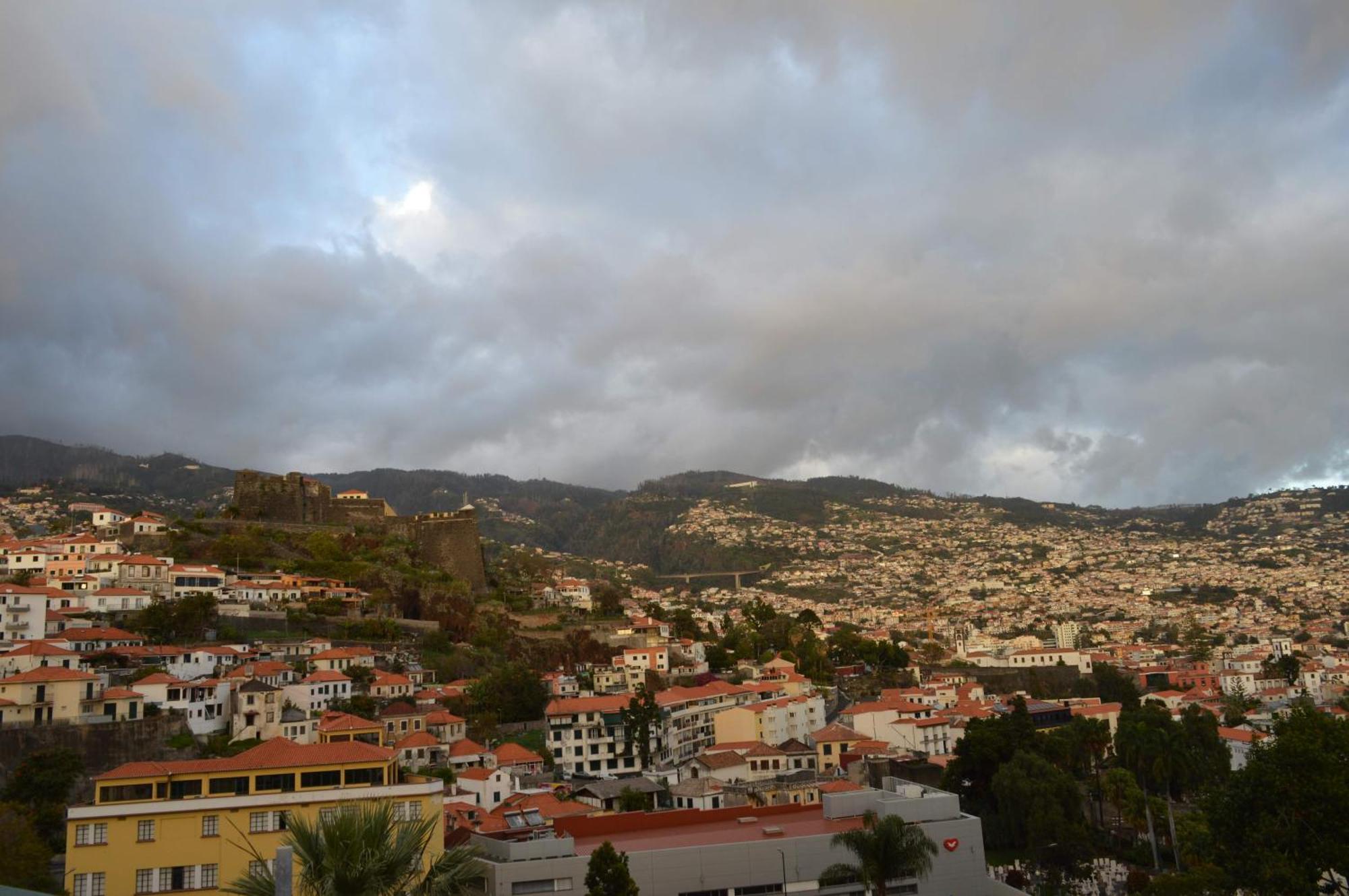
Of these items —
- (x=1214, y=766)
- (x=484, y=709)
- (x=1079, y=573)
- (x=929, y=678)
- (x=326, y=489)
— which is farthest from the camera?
(x=1079, y=573)

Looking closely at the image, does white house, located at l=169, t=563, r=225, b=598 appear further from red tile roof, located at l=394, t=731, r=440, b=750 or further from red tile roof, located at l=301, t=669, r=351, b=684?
red tile roof, located at l=394, t=731, r=440, b=750

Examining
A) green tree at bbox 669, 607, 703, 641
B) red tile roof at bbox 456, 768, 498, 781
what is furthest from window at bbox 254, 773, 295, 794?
green tree at bbox 669, 607, 703, 641

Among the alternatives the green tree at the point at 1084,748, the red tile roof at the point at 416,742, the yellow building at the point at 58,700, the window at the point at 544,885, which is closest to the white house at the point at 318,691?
the red tile roof at the point at 416,742

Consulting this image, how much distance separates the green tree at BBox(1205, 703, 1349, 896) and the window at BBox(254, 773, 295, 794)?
Answer: 24.7 meters

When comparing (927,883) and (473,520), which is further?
(473,520)

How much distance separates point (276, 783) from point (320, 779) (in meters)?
1.13

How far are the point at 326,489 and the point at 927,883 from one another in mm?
65582

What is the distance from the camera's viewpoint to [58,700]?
37.4 metres

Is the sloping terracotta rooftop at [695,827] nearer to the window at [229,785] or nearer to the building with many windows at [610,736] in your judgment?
the window at [229,785]

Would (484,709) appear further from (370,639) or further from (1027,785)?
(1027,785)

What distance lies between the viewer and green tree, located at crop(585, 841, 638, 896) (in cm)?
2466

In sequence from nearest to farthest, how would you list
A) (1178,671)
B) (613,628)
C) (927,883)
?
1. (927,883)
2. (613,628)
3. (1178,671)

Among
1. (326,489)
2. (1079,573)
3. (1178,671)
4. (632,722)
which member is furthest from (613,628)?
(1079,573)

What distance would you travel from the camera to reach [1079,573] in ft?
631
